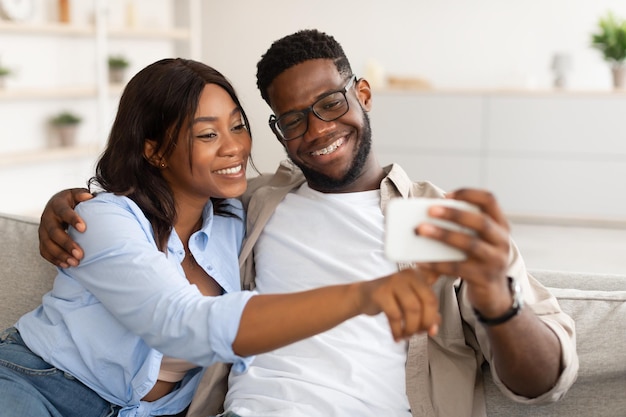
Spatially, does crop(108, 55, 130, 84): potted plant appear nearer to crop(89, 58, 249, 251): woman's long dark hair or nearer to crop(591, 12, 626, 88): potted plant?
crop(591, 12, 626, 88): potted plant

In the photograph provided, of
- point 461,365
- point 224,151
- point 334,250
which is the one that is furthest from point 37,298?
point 461,365

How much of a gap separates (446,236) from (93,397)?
961 mm

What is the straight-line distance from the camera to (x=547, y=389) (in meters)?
1.48

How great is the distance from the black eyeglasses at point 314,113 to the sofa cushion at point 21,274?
0.66 meters

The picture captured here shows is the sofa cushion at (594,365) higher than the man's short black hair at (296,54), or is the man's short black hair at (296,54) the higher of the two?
the man's short black hair at (296,54)

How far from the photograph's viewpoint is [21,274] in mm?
2018

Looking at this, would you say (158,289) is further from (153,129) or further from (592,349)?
(592,349)

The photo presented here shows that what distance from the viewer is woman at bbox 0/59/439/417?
4.31 feet

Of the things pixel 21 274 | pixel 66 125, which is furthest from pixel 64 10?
pixel 21 274

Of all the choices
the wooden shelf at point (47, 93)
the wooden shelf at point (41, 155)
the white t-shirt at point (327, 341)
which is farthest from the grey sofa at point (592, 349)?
the wooden shelf at point (47, 93)

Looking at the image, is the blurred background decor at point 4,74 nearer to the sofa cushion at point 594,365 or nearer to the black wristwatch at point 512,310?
the sofa cushion at point 594,365

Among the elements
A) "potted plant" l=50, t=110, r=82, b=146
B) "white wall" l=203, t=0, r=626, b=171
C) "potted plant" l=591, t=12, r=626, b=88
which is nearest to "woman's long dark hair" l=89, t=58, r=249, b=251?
"potted plant" l=50, t=110, r=82, b=146

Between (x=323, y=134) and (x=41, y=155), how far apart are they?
4.21 metres

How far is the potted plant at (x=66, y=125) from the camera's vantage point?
6.02 metres
